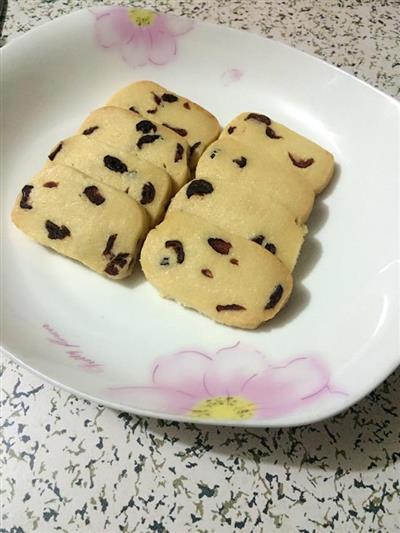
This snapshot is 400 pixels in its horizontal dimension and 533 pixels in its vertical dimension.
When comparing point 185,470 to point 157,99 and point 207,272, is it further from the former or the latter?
point 157,99

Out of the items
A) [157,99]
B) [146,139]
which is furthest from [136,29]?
[146,139]

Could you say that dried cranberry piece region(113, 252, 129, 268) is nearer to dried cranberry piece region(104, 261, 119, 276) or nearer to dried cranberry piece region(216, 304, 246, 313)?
dried cranberry piece region(104, 261, 119, 276)

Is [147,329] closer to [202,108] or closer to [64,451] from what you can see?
[64,451]

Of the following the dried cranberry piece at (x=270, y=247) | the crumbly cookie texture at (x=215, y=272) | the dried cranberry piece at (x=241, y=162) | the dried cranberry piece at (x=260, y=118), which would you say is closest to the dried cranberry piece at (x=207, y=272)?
the crumbly cookie texture at (x=215, y=272)

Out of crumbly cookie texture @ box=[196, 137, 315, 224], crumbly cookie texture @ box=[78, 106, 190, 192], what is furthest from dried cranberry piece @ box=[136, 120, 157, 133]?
crumbly cookie texture @ box=[196, 137, 315, 224]

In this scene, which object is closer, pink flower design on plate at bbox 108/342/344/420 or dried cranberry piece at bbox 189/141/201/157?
pink flower design on plate at bbox 108/342/344/420

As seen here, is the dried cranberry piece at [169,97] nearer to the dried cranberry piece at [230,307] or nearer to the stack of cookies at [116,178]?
the stack of cookies at [116,178]
